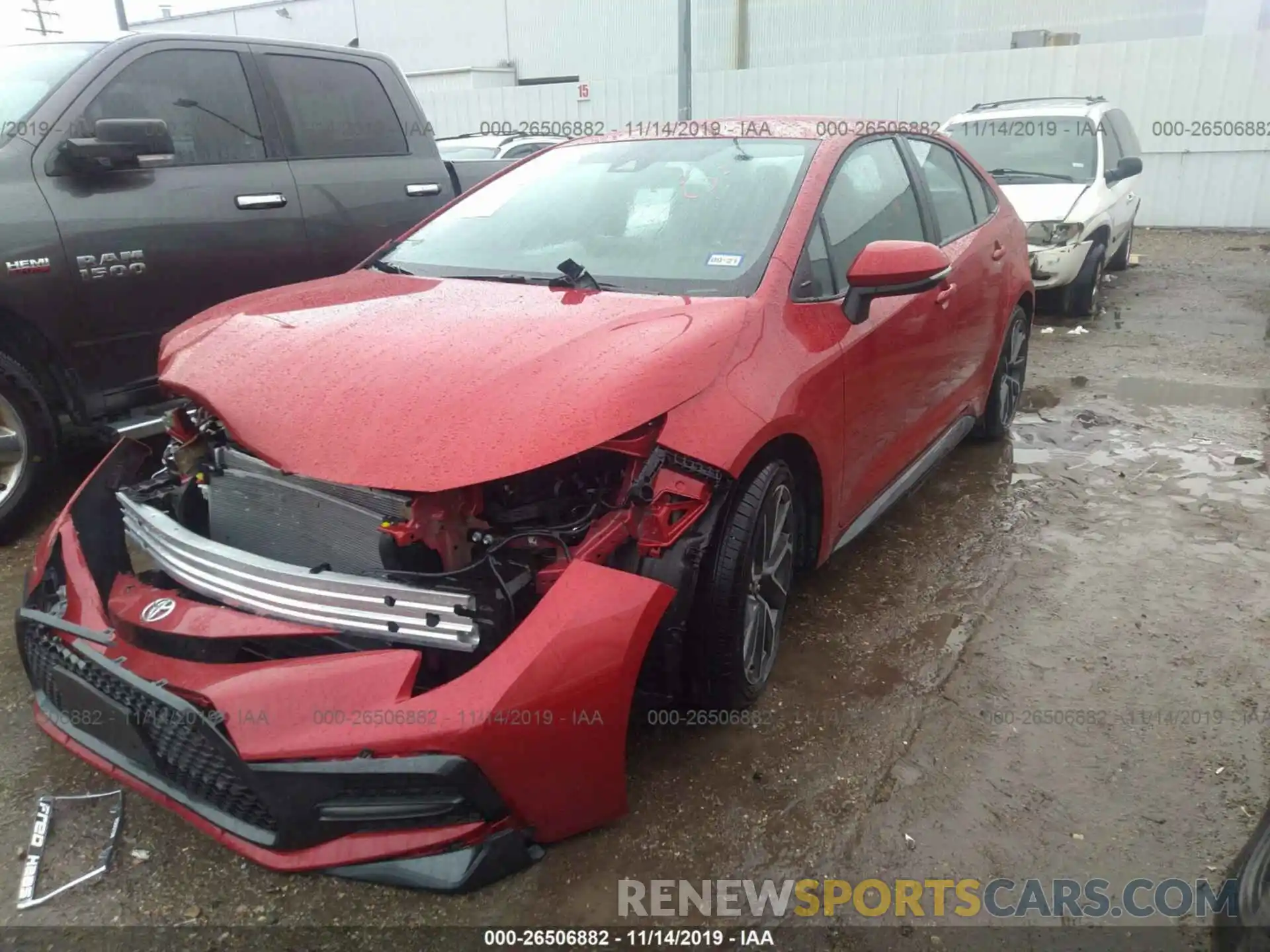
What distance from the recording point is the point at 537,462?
6.38 ft

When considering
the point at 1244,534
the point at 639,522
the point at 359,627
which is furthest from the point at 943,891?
the point at 1244,534

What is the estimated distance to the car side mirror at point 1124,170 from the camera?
8.31m

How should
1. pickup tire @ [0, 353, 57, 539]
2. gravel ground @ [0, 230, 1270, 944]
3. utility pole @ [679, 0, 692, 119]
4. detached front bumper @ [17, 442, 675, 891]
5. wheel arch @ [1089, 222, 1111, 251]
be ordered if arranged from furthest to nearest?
1. utility pole @ [679, 0, 692, 119]
2. wheel arch @ [1089, 222, 1111, 251]
3. pickup tire @ [0, 353, 57, 539]
4. gravel ground @ [0, 230, 1270, 944]
5. detached front bumper @ [17, 442, 675, 891]

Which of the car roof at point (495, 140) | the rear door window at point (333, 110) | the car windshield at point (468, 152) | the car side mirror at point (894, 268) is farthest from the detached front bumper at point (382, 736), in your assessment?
the car roof at point (495, 140)

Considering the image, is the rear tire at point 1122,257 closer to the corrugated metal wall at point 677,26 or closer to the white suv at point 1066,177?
the white suv at point 1066,177

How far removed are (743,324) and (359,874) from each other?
1616 mm

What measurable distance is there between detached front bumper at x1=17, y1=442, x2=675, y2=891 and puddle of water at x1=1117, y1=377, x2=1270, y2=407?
5.00 m

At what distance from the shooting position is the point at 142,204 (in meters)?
3.89

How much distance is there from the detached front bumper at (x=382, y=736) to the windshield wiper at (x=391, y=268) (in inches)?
57.3

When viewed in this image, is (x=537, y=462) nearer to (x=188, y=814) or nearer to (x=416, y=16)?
(x=188, y=814)

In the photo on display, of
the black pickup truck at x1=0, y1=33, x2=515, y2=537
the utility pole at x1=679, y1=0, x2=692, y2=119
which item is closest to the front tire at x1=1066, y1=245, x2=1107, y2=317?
the black pickup truck at x1=0, y1=33, x2=515, y2=537

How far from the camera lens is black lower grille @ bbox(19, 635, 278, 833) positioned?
1.86 metres

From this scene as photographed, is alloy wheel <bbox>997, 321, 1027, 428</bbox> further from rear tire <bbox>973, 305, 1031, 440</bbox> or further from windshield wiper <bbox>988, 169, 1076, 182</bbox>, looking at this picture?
windshield wiper <bbox>988, 169, 1076, 182</bbox>

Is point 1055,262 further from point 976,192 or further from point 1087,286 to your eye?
point 976,192
